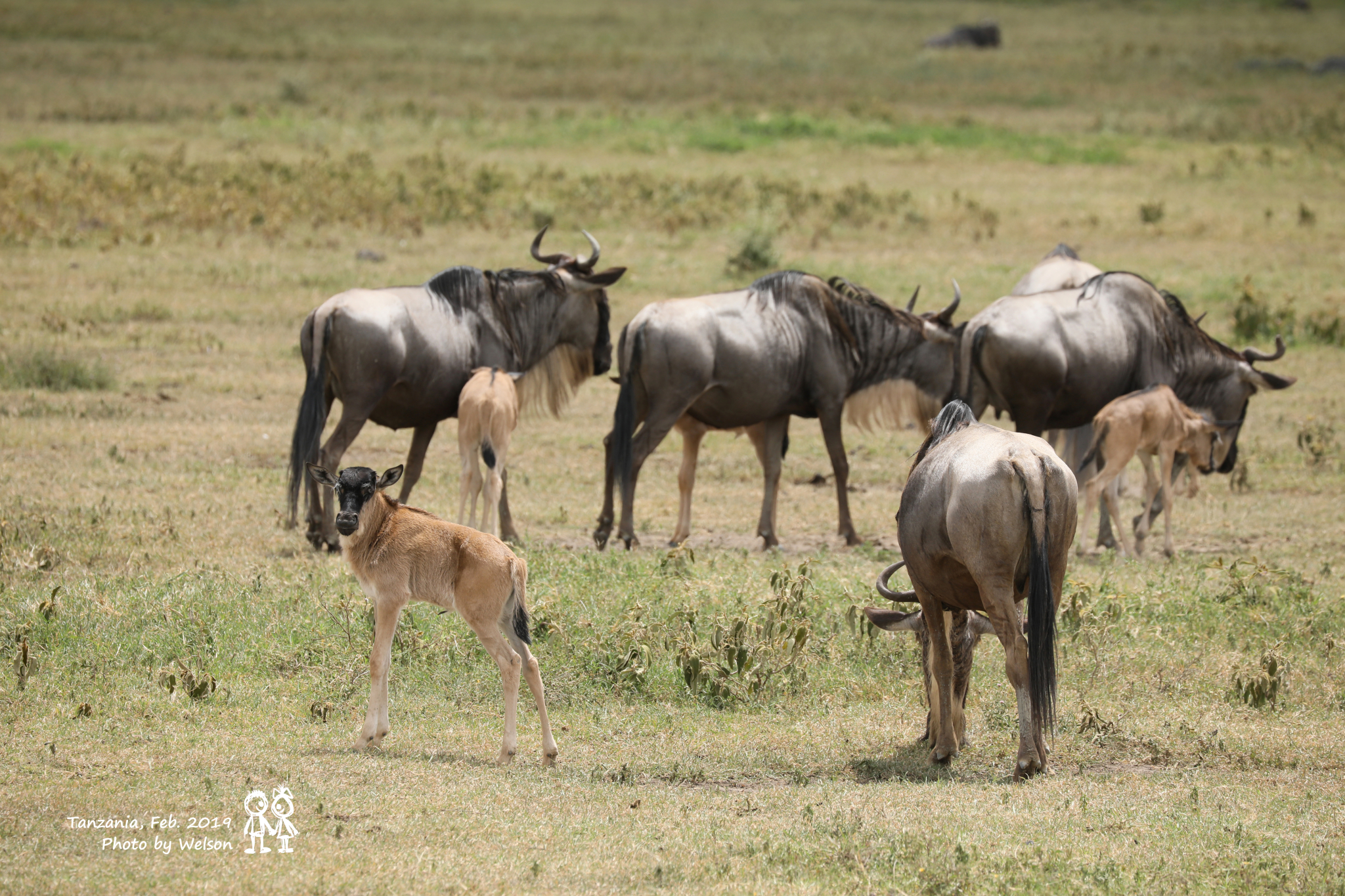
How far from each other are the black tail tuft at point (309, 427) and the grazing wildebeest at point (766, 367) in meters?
2.17

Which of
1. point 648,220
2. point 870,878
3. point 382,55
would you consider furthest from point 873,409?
point 382,55

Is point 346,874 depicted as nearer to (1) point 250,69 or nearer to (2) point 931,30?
(1) point 250,69

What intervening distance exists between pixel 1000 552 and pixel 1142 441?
559 centimetres

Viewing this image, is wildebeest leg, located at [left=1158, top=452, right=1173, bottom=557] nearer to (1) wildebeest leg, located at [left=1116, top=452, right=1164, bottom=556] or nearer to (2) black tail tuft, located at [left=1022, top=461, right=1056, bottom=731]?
(1) wildebeest leg, located at [left=1116, top=452, right=1164, bottom=556]

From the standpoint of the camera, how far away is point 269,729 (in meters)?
7.38

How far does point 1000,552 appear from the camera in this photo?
687cm

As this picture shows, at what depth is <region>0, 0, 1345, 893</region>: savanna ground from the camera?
6.06 meters

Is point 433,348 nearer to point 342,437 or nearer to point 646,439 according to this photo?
point 342,437

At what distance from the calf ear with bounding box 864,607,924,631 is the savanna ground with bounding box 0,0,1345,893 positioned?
2.01 ft

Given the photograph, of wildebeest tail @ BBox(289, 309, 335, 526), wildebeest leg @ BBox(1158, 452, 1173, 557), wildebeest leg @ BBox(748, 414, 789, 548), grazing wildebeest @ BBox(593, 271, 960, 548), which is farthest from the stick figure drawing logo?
wildebeest leg @ BBox(1158, 452, 1173, 557)

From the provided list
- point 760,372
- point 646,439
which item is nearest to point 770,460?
point 760,372

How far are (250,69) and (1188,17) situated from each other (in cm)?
4048

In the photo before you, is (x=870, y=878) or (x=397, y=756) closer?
(x=870, y=878)

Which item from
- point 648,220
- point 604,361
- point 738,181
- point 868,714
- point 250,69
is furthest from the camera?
point 250,69
